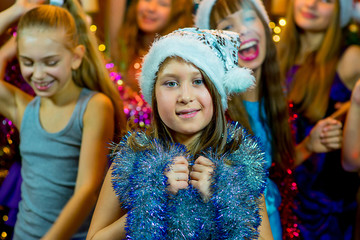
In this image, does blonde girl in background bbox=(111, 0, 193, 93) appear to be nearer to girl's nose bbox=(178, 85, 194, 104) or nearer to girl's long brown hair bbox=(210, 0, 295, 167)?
girl's long brown hair bbox=(210, 0, 295, 167)

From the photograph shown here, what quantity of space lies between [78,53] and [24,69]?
22 centimetres

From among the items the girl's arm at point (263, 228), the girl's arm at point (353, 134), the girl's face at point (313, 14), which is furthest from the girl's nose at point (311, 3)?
the girl's arm at point (263, 228)

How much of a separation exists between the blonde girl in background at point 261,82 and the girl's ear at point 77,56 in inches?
19.3

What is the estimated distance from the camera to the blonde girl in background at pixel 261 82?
1.85 metres

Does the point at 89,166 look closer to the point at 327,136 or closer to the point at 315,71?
the point at 327,136

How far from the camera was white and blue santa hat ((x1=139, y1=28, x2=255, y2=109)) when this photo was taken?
132 centimetres

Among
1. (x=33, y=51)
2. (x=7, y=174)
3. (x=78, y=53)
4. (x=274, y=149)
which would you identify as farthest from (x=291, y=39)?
(x=7, y=174)

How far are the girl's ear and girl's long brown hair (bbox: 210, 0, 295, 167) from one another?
53 centimetres

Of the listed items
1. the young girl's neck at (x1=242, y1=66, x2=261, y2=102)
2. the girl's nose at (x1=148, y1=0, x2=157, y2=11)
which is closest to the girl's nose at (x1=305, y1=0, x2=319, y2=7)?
the young girl's neck at (x1=242, y1=66, x2=261, y2=102)

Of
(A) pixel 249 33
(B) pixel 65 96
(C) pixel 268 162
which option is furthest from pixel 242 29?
(B) pixel 65 96

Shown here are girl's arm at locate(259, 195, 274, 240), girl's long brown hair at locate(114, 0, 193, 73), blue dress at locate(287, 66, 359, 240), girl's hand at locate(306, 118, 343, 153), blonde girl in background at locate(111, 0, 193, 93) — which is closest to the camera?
girl's arm at locate(259, 195, 274, 240)

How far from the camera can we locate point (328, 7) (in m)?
2.44

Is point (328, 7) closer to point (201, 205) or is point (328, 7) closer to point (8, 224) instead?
point (201, 205)

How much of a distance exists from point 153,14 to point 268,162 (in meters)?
1.34
